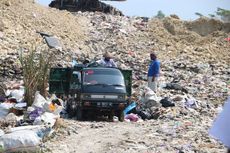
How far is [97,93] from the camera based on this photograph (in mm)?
13625

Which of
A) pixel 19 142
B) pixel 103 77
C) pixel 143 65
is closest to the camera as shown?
pixel 19 142

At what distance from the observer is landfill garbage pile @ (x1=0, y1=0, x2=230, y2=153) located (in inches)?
404

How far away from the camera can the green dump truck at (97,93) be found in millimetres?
13594

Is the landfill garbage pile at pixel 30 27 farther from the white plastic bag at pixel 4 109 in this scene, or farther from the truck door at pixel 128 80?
the white plastic bag at pixel 4 109

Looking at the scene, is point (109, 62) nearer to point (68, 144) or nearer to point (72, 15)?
point (68, 144)

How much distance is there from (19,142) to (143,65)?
60.4ft

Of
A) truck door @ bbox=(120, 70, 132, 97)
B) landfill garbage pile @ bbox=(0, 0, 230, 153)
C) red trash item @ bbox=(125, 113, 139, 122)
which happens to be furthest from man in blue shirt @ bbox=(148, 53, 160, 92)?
red trash item @ bbox=(125, 113, 139, 122)

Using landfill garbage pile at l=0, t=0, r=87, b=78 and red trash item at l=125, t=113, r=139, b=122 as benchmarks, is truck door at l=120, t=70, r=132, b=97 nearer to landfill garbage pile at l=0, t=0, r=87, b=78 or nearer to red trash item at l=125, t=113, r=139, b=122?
red trash item at l=125, t=113, r=139, b=122

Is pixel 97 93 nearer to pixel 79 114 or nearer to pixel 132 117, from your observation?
pixel 79 114

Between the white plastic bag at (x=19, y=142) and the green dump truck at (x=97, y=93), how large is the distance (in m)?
4.49

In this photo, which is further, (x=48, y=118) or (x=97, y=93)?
(x=97, y=93)

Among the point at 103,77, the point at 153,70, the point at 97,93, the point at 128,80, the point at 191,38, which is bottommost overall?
the point at 97,93

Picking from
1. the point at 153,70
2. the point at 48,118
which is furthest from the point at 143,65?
the point at 48,118

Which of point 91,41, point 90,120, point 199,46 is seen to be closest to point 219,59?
point 199,46
